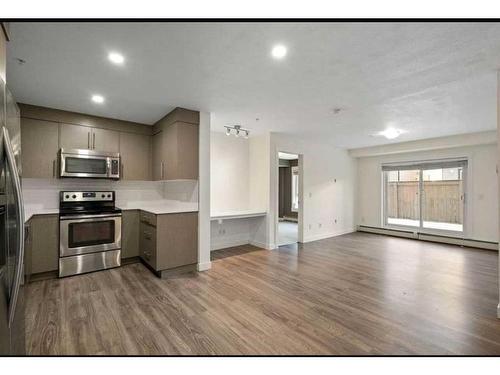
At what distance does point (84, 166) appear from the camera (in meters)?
3.42

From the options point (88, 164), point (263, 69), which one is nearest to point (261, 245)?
point (88, 164)

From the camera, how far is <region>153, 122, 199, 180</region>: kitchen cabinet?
3.26 m

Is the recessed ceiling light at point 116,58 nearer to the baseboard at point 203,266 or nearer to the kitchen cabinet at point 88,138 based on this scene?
the kitchen cabinet at point 88,138

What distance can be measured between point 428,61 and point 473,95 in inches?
54.6

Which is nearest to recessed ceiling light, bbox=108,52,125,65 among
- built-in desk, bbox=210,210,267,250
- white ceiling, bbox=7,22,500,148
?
white ceiling, bbox=7,22,500,148

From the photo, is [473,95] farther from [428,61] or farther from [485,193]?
[485,193]

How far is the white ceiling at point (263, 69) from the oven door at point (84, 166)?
2.17 feet

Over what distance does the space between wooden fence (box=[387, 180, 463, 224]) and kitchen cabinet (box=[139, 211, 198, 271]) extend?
5.51m

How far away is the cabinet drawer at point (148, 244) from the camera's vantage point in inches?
126

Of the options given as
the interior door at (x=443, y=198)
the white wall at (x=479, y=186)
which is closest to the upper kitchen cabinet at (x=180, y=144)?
the white wall at (x=479, y=186)

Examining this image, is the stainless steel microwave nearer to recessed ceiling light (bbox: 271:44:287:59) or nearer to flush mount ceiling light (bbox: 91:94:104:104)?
flush mount ceiling light (bbox: 91:94:104:104)

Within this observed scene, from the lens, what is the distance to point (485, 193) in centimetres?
489

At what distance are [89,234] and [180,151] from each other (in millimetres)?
1685
